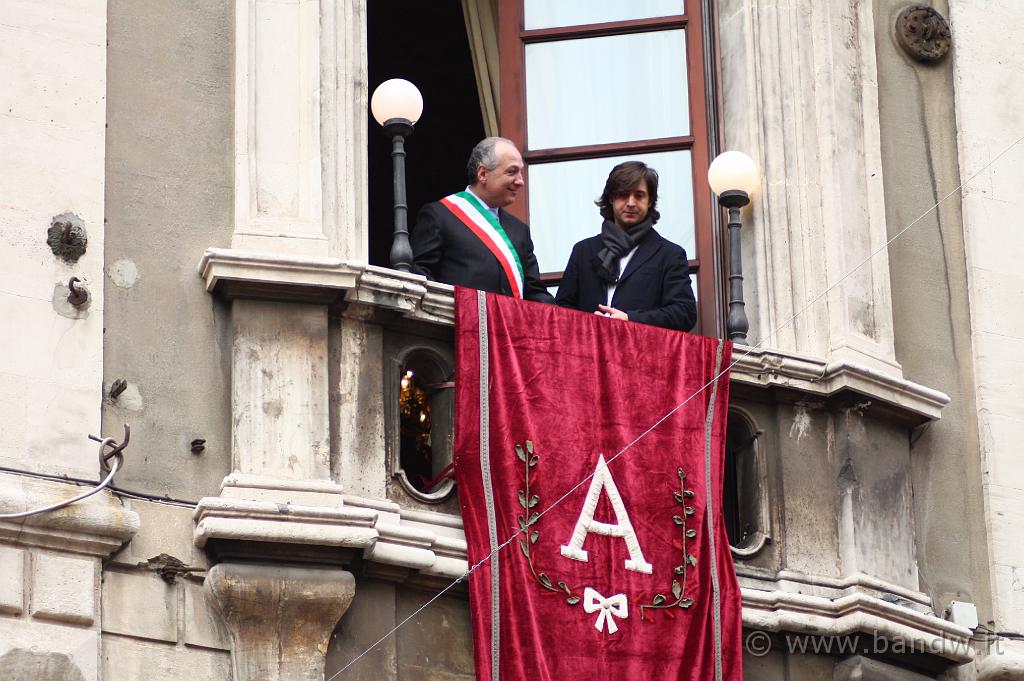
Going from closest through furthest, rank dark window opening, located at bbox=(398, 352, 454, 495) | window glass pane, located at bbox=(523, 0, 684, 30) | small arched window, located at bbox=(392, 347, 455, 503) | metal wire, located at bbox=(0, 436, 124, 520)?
metal wire, located at bbox=(0, 436, 124, 520), small arched window, located at bbox=(392, 347, 455, 503), dark window opening, located at bbox=(398, 352, 454, 495), window glass pane, located at bbox=(523, 0, 684, 30)

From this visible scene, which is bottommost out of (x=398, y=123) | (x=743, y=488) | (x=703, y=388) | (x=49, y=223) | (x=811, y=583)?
(x=811, y=583)

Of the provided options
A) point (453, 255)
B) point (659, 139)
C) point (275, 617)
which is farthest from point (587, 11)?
point (275, 617)

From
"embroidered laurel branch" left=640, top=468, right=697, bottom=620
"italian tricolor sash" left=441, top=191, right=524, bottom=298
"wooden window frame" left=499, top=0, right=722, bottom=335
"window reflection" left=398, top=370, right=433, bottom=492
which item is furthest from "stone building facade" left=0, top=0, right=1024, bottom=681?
"italian tricolor sash" left=441, top=191, right=524, bottom=298

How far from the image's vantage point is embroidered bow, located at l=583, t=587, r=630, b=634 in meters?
11.6

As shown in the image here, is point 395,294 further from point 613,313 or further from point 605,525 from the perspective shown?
point 605,525

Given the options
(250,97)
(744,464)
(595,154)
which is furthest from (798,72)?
(250,97)

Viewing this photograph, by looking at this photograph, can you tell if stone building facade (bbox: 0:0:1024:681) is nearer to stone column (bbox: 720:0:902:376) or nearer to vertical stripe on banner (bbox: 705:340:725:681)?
stone column (bbox: 720:0:902:376)

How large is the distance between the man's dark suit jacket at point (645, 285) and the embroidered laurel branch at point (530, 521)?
1064 mm

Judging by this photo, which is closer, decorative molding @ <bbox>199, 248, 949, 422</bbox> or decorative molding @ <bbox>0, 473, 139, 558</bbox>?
decorative molding @ <bbox>0, 473, 139, 558</bbox>

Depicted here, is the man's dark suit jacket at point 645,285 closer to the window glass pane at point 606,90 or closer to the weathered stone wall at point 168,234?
the window glass pane at point 606,90

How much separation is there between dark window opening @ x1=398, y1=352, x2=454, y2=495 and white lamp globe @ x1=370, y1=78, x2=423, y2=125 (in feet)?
3.96

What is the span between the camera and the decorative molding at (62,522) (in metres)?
10.7

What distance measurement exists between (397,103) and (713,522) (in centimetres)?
235

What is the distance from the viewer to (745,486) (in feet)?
41.3
